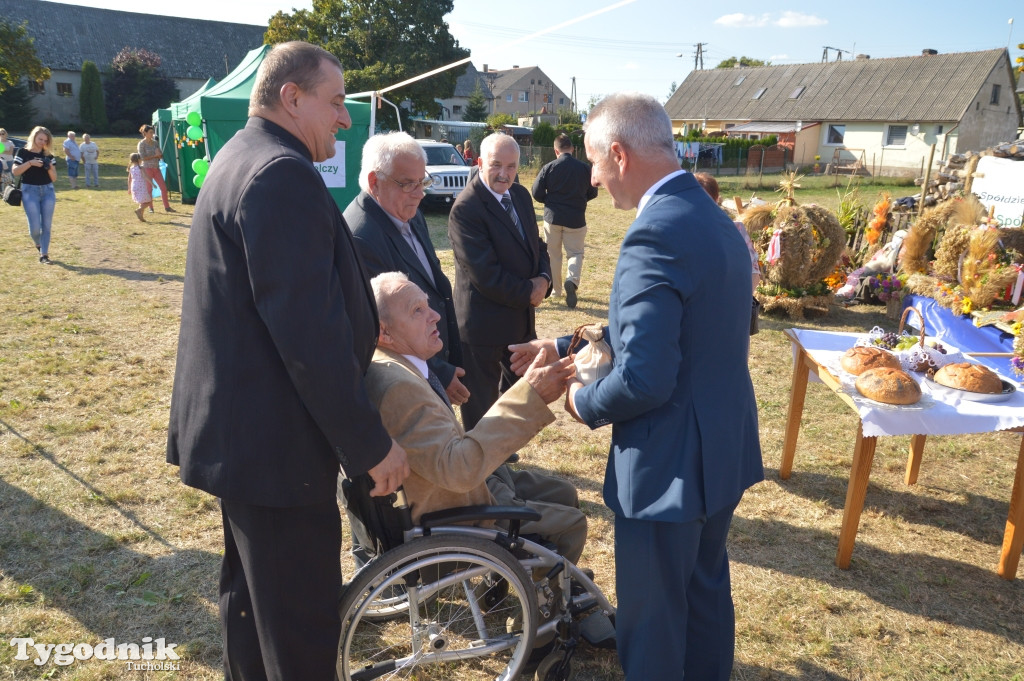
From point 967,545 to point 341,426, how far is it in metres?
3.39

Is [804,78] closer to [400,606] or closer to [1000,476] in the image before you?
[1000,476]

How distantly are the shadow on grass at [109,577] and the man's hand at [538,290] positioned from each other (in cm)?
211

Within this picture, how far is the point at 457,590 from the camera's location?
2691 mm

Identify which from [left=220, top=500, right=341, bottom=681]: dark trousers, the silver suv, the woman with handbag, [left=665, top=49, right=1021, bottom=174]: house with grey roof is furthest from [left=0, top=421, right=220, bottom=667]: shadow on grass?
[left=665, top=49, right=1021, bottom=174]: house with grey roof

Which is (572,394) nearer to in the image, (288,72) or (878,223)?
(288,72)

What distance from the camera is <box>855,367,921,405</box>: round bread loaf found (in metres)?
3.03

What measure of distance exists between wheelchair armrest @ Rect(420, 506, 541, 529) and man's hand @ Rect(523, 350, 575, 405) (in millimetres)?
364

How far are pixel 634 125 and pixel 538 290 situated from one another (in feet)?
7.20

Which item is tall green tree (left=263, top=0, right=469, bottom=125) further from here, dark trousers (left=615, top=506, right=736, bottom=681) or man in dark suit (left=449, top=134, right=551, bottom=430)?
dark trousers (left=615, top=506, right=736, bottom=681)

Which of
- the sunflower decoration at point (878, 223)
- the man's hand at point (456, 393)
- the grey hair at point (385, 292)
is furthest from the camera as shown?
the sunflower decoration at point (878, 223)

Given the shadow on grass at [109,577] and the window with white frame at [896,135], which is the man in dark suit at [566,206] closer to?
the shadow on grass at [109,577]

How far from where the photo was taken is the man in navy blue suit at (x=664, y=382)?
1777 millimetres

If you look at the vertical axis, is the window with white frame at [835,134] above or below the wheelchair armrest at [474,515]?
above

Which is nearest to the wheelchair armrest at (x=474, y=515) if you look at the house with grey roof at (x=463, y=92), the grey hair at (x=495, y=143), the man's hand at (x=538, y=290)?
the man's hand at (x=538, y=290)
